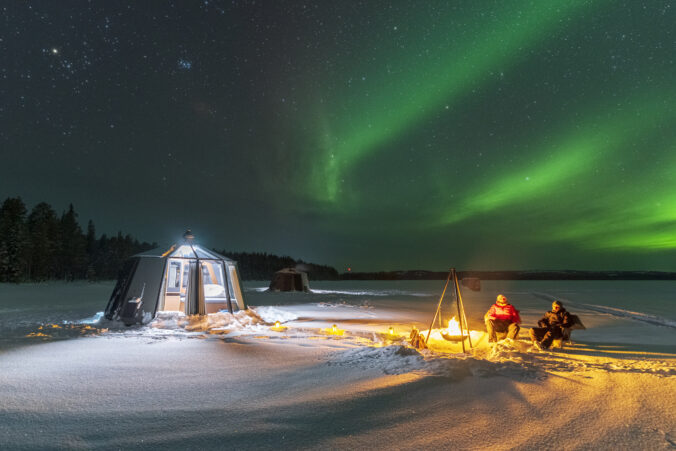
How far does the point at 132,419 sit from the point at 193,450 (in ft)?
4.40

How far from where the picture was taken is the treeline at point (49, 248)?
159 feet

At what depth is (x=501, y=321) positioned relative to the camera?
958cm

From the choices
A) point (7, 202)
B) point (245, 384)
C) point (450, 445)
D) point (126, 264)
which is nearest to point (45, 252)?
point (7, 202)

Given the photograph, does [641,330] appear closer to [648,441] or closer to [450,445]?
[648,441]

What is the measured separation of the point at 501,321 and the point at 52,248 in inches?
2785

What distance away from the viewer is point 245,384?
240 inches

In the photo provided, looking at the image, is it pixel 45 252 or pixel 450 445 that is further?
pixel 45 252

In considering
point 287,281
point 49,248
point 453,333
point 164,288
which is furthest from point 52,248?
point 453,333

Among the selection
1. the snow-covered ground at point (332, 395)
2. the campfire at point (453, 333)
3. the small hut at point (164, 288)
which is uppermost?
the small hut at point (164, 288)

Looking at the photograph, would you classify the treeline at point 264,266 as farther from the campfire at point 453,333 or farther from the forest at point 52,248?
the campfire at point 453,333

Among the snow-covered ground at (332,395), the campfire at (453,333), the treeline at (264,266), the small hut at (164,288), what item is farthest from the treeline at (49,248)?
the campfire at (453,333)

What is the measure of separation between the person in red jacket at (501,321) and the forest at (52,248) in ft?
A: 97.1

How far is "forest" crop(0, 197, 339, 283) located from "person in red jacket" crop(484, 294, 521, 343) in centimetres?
2961

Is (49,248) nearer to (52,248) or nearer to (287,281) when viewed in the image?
(52,248)
